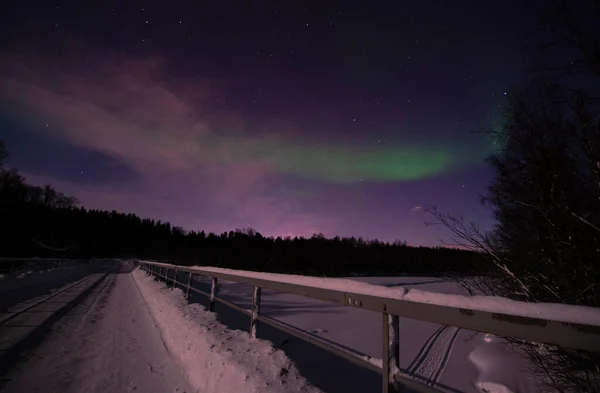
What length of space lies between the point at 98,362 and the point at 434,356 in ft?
26.6

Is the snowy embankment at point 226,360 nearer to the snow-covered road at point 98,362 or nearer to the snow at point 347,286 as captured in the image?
the snow-covered road at point 98,362

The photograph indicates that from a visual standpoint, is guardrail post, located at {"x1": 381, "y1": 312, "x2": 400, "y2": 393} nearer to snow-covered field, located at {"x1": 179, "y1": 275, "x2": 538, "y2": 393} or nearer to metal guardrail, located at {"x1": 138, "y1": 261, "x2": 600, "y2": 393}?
metal guardrail, located at {"x1": 138, "y1": 261, "x2": 600, "y2": 393}

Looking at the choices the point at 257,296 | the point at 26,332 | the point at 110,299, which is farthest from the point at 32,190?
the point at 257,296

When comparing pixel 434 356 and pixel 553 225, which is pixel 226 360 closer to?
pixel 553 225

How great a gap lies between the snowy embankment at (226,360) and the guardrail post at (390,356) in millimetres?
982

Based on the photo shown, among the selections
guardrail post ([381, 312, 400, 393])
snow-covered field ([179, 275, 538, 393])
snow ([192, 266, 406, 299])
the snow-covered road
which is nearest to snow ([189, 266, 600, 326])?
snow ([192, 266, 406, 299])

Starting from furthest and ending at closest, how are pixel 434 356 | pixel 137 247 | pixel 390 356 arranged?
pixel 137 247, pixel 434 356, pixel 390 356

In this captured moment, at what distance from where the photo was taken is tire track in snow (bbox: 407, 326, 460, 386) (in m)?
6.83

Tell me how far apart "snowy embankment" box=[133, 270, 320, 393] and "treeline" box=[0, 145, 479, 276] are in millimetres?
3373

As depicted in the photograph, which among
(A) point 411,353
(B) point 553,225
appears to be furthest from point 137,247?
(B) point 553,225

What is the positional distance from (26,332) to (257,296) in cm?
456

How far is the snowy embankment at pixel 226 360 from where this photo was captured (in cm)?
256

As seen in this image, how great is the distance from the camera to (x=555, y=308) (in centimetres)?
114

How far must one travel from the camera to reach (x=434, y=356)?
813 cm
